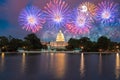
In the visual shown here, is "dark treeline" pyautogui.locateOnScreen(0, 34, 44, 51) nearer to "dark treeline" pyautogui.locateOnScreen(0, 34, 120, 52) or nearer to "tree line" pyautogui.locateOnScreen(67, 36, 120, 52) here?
"dark treeline" pyautogui.locateOnScreen(0, 34, 120, 52)

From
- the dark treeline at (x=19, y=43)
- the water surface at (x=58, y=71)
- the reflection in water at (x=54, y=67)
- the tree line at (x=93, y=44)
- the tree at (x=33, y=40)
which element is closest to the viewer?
the water surface at (x=58, y=71)

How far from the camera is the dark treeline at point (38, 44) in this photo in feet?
449

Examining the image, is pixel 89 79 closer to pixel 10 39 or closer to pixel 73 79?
pixel 73 79

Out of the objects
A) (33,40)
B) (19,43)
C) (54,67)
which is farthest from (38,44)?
(54,67)

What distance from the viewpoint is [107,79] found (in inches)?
1133

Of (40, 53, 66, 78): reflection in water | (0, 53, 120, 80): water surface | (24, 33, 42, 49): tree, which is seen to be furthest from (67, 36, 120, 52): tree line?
(0, 53, 120, 80): water surface

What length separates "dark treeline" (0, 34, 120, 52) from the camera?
137 m

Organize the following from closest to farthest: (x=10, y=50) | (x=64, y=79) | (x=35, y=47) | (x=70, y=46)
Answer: (x=64, y=79)
(x=10, y=50)
(x=35, y=47)
(x=70, y=46)

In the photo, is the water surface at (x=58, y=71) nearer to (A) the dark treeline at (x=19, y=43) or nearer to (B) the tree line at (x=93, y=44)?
(A) the dark treeline at (x=19, y=43)

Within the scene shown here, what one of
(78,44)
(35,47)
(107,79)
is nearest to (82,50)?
(78,44)

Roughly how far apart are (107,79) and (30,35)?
12593 centimetres

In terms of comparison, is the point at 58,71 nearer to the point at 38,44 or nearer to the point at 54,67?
the point at 54,67

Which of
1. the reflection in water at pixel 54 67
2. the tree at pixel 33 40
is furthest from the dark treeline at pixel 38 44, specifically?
the reflection in water at pixel 54 67

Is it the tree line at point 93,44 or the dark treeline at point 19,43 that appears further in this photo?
the tree line at point 93,44
